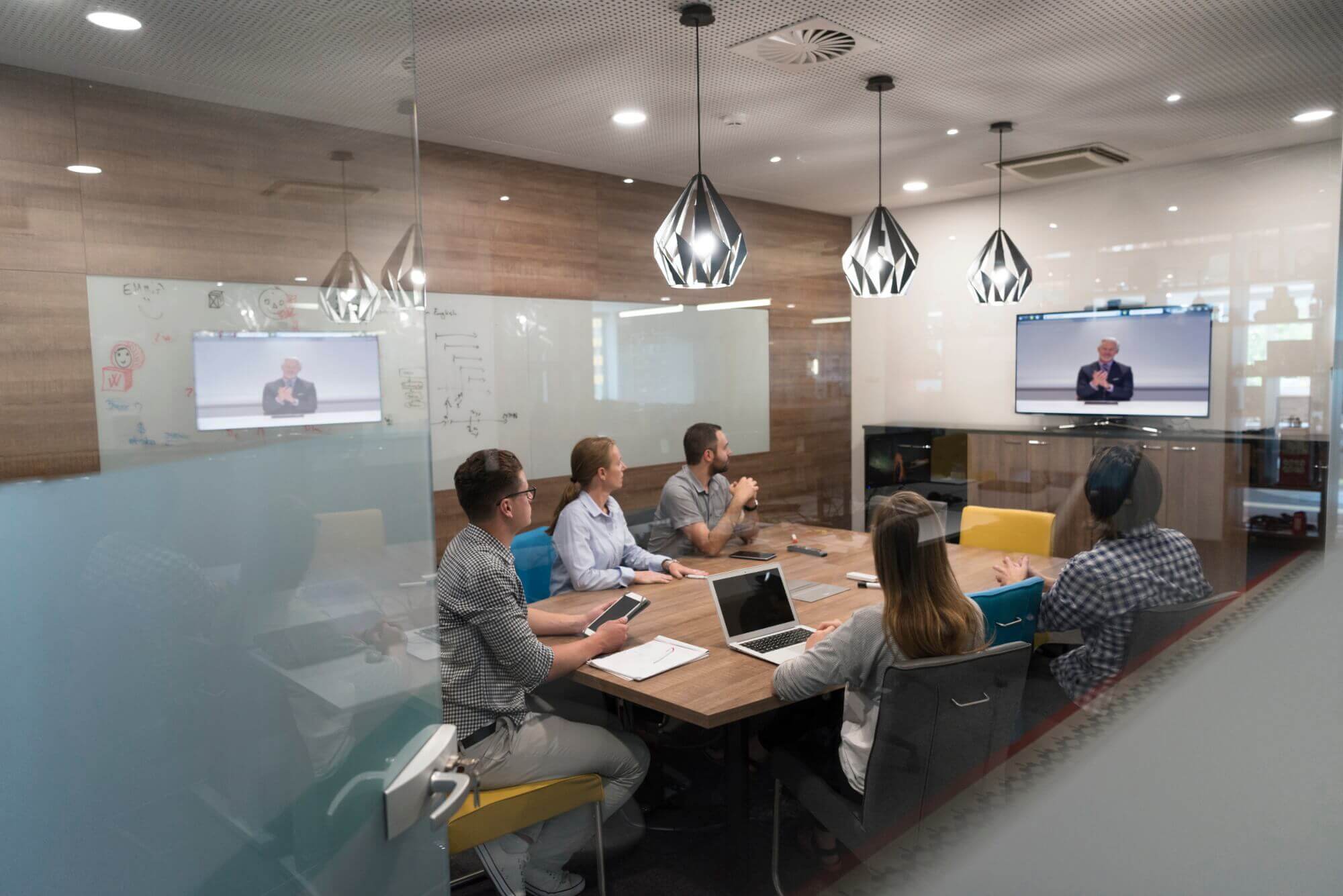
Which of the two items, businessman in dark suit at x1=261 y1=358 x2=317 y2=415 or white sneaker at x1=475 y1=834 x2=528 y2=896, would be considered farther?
white sneaker at x1=475 y1=834 x2=528 y2=896

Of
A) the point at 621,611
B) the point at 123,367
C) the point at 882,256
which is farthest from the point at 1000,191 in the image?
the point at 123,367

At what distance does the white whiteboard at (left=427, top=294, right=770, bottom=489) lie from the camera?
412 centimetres

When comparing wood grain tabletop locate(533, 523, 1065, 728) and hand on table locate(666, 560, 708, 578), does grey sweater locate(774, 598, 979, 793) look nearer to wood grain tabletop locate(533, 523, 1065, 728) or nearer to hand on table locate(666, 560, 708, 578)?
wood grain tabletop locate(533, 523, 1065, 728)

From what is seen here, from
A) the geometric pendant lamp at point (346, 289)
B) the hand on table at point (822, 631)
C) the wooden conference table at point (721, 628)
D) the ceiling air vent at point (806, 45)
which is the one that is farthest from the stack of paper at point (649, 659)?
the ceiling air vent at point (806, 45)

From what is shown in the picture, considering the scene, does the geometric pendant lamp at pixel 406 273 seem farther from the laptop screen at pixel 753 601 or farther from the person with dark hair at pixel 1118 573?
the person with dark hair at pixel 1118 573

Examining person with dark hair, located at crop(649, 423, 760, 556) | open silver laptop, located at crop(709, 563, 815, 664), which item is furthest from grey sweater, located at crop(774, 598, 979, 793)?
person with dark hair, located at crop(649, 423, 760, 556)

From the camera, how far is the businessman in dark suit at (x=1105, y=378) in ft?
13.1

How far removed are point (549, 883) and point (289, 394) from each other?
1790 mm

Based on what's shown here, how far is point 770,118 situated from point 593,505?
1931mm

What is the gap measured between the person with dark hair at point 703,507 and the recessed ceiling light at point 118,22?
282cm

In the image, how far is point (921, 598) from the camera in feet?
6.27

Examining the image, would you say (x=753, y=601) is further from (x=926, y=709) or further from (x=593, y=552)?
(x=593, y=552)

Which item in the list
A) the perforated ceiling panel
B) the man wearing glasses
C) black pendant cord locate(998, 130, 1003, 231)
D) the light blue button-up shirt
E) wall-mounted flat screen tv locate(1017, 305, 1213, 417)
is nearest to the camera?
the man wearing glasses

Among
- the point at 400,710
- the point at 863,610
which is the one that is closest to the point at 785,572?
the point at 863,610
